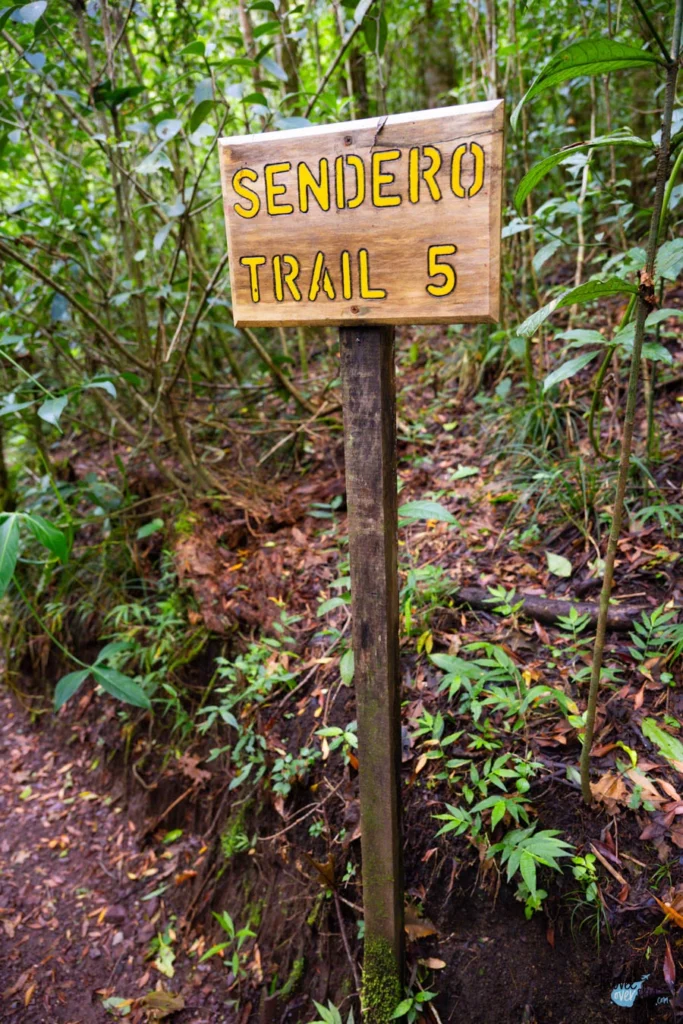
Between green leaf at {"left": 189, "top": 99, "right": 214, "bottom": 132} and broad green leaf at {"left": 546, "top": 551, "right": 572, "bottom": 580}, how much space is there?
1850 millimetres

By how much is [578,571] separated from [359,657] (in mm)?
1111

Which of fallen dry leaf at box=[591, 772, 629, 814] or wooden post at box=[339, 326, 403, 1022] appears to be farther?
fallen dry leaf at box=[591, 772, 629, 814]

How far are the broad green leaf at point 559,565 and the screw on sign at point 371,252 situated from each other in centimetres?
100

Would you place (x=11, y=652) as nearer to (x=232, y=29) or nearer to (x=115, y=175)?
(x=115, y=175)

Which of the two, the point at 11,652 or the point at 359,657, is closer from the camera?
the point at 359,657

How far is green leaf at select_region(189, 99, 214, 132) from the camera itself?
2.00 m

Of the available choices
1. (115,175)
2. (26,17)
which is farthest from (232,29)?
(26,17)

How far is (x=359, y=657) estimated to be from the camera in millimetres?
1425

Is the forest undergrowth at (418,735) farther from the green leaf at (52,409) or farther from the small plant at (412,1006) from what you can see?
the green leaf at (52,409)

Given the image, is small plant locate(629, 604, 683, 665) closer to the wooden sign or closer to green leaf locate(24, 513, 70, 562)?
the wooden sign

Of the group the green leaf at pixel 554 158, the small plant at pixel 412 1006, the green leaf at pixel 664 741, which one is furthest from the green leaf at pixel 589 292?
the small plant at pixel 412 1006

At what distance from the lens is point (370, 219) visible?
1.09 metres

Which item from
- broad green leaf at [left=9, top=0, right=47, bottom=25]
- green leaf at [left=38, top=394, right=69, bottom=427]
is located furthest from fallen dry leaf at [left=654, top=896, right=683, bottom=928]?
broad green leaf at [left=9, top=0, right=47, bottom=25]

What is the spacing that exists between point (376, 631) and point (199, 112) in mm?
1723
